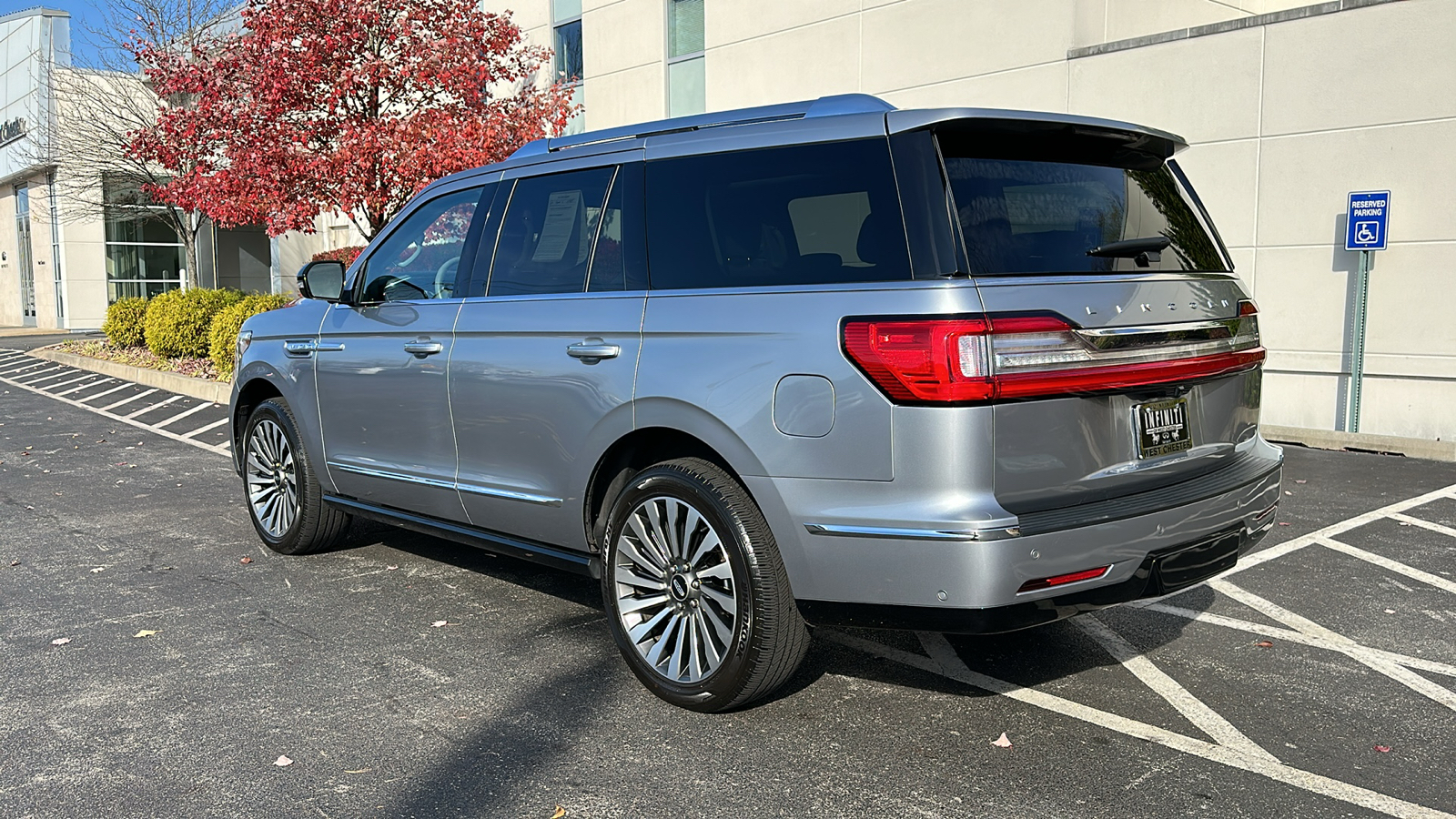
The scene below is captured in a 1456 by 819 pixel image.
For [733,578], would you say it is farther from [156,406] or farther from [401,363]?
[156,406]

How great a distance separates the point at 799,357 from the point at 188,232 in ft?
93.1

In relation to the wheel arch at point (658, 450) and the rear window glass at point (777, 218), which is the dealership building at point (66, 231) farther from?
the rear window glass at point (777, 218)

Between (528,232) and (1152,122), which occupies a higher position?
(1152,122)

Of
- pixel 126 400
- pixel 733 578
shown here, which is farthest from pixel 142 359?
pixel 733 578

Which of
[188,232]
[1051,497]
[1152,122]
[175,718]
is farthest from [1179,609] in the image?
[188,232]

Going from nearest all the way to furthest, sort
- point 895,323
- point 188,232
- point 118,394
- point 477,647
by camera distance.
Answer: point 895,323 < point 477,647 < point 118,394 < point 188,232

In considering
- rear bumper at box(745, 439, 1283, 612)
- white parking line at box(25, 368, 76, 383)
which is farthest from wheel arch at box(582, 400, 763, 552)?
white parking line at box(25, 368, 76, 383)

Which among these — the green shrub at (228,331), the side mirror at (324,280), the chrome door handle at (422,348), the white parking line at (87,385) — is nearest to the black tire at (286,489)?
the side mirror at (324,280)

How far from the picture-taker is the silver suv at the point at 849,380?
3.50m

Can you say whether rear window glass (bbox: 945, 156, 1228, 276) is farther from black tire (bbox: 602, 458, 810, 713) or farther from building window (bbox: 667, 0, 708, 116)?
building window (bbox: 667, 0, 708, 116)

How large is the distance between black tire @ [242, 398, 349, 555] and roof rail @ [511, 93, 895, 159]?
7.28 ft

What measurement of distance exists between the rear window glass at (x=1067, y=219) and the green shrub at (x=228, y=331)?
14179 millimetres

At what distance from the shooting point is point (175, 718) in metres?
4.16

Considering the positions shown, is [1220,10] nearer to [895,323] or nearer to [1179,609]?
[1179,609]
